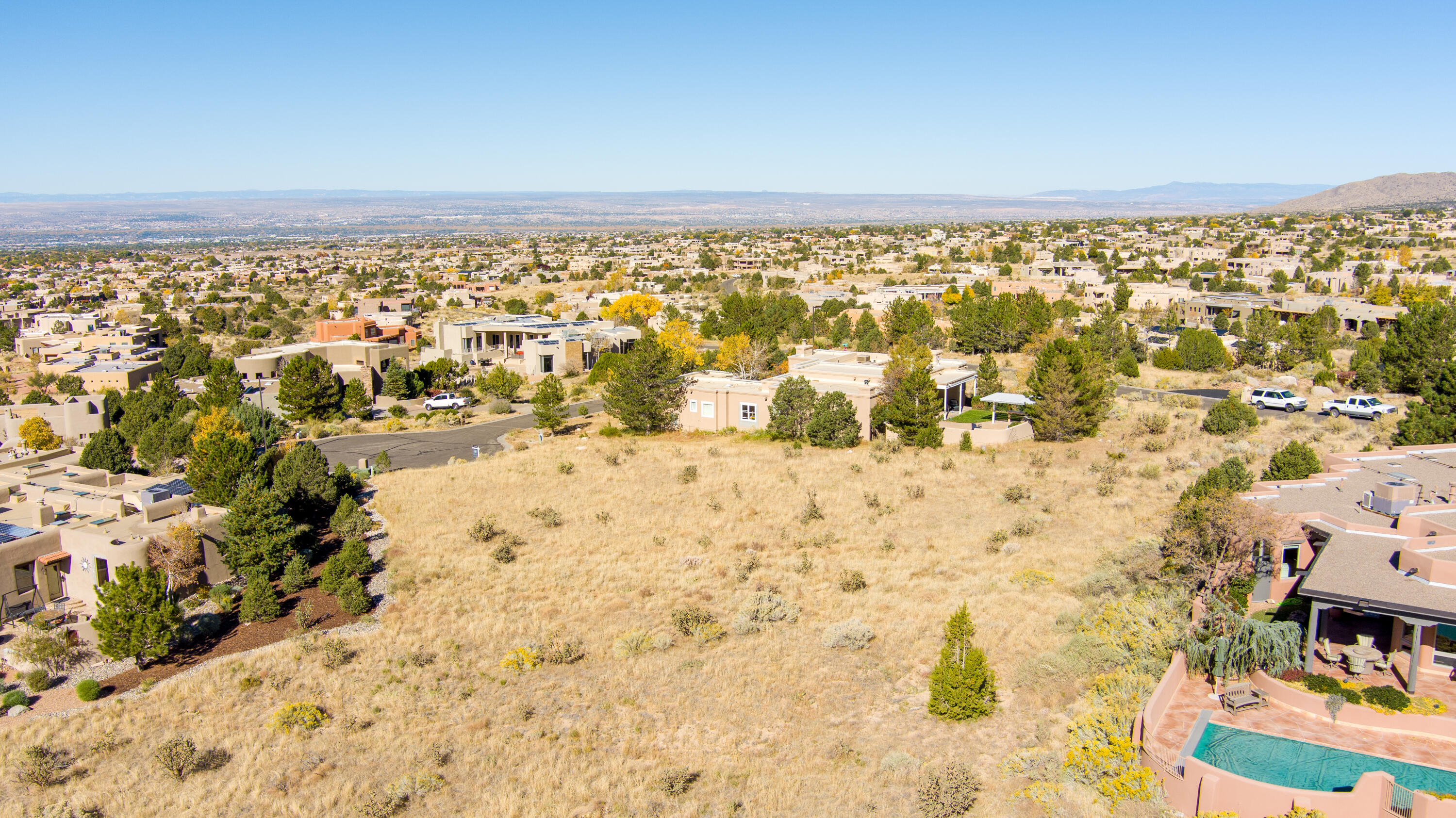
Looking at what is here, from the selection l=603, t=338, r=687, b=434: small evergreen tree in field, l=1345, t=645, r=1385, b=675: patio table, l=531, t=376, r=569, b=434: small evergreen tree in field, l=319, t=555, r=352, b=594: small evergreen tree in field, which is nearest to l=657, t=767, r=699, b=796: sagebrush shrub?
l=1345, t=645, r=1385, b=675: patio table

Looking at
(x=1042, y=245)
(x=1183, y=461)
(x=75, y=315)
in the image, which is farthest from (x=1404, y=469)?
(x=1042, y=245)

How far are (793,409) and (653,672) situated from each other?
20843 mm

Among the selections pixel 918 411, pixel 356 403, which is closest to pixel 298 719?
pixel 918 411

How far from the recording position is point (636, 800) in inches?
583

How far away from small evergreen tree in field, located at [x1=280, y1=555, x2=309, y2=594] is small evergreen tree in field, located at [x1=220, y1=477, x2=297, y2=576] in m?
0.43

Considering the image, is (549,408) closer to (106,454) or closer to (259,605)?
(106,454)

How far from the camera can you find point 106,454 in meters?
37.5

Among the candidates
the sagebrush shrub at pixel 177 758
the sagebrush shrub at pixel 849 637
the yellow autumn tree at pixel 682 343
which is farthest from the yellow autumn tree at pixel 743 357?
the sagebrush shrub at pixel 177 758

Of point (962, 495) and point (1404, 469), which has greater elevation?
point (1404, 469)

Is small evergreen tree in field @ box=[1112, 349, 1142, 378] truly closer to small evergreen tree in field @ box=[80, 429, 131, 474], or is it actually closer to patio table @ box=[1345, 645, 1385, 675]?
patio table @ box=[1345, 645, 1385, 675]

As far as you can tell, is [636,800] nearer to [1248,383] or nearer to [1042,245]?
[1248,383]

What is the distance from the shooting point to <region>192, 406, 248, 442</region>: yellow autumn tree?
123 feet

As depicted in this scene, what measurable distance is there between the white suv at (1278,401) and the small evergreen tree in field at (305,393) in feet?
147

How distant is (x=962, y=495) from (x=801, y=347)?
18748 mm
